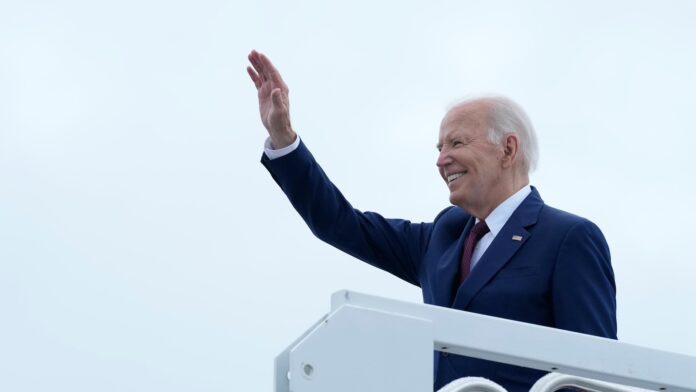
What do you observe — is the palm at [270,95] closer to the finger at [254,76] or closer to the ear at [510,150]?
the finger at [254,76]

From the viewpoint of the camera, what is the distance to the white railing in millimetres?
2221

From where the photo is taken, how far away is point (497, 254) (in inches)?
155

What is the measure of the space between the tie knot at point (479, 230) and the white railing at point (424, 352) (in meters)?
1.75

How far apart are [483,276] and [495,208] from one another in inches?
24.4

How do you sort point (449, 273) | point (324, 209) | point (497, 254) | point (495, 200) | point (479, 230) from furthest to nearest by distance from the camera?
point (324, 209) → point (495, 200) → point (479, 230) → point (449, 273) → point (497, 254)

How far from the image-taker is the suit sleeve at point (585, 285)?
371 centimetres

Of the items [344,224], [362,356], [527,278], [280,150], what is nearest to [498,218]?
[527,278]

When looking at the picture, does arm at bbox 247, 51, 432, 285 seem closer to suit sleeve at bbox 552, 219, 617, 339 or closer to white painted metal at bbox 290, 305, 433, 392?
suit sleeve at bbox 552, 219, 617, 339

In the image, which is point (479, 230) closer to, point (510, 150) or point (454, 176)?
point (454, 176)

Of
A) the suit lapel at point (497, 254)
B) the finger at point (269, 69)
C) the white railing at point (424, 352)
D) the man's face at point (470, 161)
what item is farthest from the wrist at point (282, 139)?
the white railing at point (424, 352)

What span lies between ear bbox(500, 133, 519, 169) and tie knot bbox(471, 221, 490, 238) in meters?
0.34

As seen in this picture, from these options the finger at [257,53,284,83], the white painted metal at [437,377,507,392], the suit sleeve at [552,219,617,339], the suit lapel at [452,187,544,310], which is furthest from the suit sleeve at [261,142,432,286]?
the white painted metal at [437,377,507,392]

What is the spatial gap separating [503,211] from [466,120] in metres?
0.49

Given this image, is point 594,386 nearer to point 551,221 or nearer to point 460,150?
point 551,221
